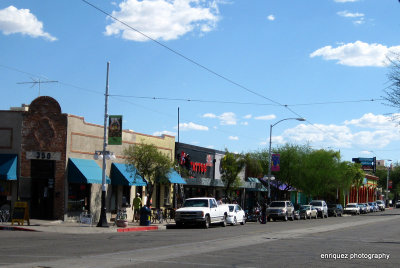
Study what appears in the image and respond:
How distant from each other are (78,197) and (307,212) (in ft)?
86.1

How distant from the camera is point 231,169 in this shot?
4534 centimetres

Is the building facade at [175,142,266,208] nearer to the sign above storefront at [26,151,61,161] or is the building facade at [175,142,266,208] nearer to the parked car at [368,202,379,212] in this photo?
the sign above storefront at [26,151,61,161]

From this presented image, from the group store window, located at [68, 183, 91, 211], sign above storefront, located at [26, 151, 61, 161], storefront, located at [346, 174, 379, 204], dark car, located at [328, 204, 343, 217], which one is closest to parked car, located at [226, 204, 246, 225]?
store window, located at [68, 183, 91, 211]

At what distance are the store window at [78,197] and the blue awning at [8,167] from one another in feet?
10.4

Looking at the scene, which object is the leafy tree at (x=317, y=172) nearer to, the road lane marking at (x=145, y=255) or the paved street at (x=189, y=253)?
the paved street at (x=189, y=253)

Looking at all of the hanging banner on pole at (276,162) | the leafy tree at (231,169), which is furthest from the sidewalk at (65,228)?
the hanging banner on pole at (276,162)

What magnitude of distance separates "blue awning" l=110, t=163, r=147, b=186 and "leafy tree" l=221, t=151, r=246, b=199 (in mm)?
12574

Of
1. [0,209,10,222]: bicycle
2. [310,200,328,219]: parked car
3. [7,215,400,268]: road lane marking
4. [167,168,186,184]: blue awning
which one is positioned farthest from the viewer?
[310,200,328,219]: parked car

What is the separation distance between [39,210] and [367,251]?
65.1 feet

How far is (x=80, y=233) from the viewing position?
24422 mm

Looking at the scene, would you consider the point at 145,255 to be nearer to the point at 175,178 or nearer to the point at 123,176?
the point at 123,176

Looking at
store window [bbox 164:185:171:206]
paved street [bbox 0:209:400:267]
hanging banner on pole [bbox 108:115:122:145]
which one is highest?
hanging banner on pole [bbox 108:115:122:145]

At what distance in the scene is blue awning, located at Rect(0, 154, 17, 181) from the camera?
29547mm

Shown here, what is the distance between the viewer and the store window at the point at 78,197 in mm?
31169
